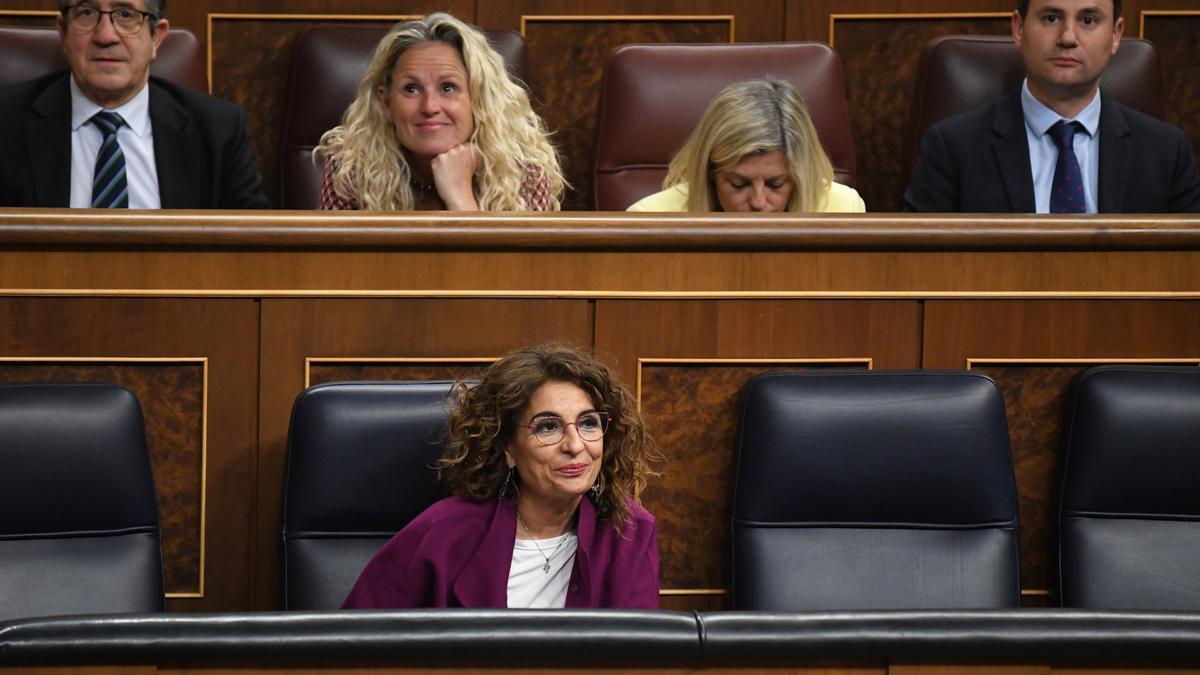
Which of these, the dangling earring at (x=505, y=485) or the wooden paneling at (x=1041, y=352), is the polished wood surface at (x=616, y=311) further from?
the dangling earring at (x=505, y=485)

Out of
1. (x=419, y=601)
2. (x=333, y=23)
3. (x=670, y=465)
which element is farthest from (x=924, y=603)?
(x=333, y=23)

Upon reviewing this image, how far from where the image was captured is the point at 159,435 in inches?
41.6

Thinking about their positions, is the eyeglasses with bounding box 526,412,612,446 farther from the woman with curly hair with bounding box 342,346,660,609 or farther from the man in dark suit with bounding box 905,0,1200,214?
the man in dark suit with bounding box 905,0,1200,214

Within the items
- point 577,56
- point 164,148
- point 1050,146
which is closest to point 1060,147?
point 1050,146

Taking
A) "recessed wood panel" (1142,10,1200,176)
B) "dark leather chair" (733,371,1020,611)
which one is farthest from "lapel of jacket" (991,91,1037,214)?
"dark leather chair" (733,371,1020,611)

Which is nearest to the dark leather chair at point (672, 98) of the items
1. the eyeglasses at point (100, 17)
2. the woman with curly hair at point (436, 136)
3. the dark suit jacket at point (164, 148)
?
the woman with curly hair at point (436, 136)

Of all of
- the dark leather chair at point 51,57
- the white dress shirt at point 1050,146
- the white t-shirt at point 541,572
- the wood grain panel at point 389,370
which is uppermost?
the dark leather chair at point 51,57

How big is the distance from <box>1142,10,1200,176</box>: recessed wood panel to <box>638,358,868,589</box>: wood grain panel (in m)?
0.87

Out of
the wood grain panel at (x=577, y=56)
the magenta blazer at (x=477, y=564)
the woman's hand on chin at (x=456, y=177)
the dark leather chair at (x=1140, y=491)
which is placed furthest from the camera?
the wood grain panel at (x=577, y=56)

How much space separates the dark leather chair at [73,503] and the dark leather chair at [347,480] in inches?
3.7

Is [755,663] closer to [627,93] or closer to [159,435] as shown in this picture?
[159,435]

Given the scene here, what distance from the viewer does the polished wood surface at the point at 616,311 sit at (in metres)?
1.05

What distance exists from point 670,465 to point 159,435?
1.14 ft

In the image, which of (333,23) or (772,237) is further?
(333,23)
